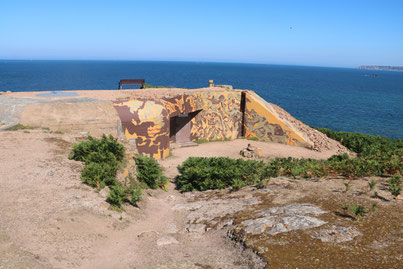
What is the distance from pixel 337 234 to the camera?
7066 mm

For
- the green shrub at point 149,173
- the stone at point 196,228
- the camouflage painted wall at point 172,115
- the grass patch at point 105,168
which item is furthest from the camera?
the camouflage painted wall at point 172,115

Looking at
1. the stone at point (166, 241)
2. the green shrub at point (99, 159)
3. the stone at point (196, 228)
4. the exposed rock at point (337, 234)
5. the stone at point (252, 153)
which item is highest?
the green shrub at point (99, 159)

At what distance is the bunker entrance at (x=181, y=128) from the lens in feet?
78.9

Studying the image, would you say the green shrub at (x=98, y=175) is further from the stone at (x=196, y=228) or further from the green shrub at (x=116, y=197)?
the stone at (x=196, y=228)

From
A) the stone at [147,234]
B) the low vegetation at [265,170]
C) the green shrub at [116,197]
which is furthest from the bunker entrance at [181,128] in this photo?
the stone at [147,234]

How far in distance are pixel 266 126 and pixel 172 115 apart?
27.5ft

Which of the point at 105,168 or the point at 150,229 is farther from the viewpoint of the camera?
the point at 105,168

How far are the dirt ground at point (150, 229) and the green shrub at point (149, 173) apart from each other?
44.5 inches

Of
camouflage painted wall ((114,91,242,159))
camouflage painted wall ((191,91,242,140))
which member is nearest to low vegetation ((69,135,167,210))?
camouflage painted wall ((114,91,242,159))

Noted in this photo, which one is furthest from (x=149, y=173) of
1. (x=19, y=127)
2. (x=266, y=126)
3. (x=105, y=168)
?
(x=266, y=126)

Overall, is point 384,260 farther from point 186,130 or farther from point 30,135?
point 186,130

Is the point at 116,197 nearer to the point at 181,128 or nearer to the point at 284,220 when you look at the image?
the point at 284,220

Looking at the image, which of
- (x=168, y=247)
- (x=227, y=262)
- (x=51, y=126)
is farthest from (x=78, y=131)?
(x=227, y=262)

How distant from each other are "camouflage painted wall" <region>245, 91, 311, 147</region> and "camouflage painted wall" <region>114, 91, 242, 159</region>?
933 millimetres
